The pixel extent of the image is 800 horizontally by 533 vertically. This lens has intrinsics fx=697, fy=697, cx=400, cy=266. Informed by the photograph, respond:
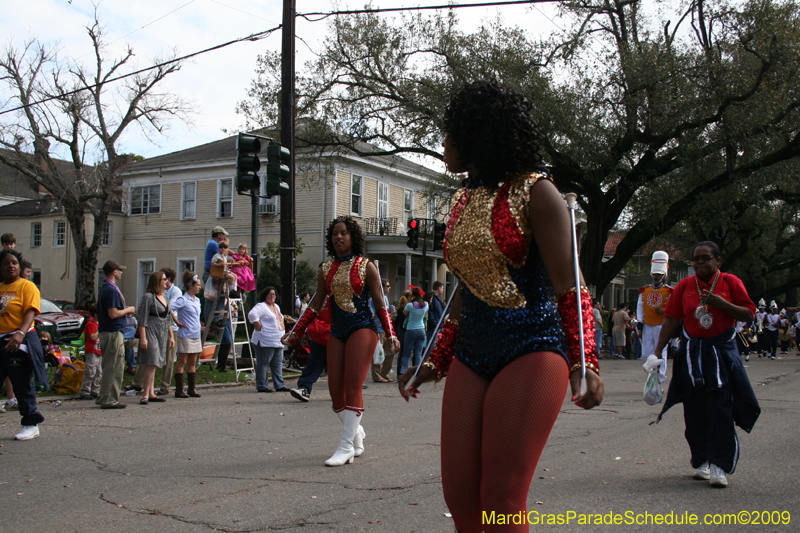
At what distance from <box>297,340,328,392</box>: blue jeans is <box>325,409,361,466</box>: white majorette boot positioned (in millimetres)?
2455

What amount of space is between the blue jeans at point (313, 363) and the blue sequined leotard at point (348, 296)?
91.5 inches

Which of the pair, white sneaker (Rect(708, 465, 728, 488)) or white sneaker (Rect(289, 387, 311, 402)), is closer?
white sneaker (Rect(708, 465, 728, 488))

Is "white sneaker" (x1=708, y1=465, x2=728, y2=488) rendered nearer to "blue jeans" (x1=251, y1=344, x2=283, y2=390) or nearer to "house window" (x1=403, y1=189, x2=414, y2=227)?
"blue jeans" (x1=251, y1=344, x2=283, y2=390)

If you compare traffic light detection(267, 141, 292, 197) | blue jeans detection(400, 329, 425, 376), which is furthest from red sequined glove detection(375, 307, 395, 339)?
blue jeans detection(400, 329, 425, 376)

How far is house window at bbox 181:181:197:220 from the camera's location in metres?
35.7

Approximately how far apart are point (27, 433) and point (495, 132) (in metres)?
6.02

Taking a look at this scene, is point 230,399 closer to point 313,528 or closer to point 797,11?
point 313,528

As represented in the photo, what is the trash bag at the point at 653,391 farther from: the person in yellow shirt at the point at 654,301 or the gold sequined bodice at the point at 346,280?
the person in yellow shirt at the point at 654,301

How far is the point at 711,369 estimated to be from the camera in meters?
5.21

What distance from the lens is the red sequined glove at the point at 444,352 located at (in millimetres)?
2832

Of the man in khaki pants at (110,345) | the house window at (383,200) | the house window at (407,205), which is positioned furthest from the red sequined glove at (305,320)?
the house window at (407,205)

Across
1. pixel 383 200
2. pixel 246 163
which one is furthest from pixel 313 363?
pixel 383 200

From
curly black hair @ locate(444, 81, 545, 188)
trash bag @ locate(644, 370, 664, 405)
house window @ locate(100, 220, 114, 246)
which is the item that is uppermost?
house window @ locate(100, 220, 114, 246)

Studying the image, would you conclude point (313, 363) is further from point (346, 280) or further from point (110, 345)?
point (346, 280)
